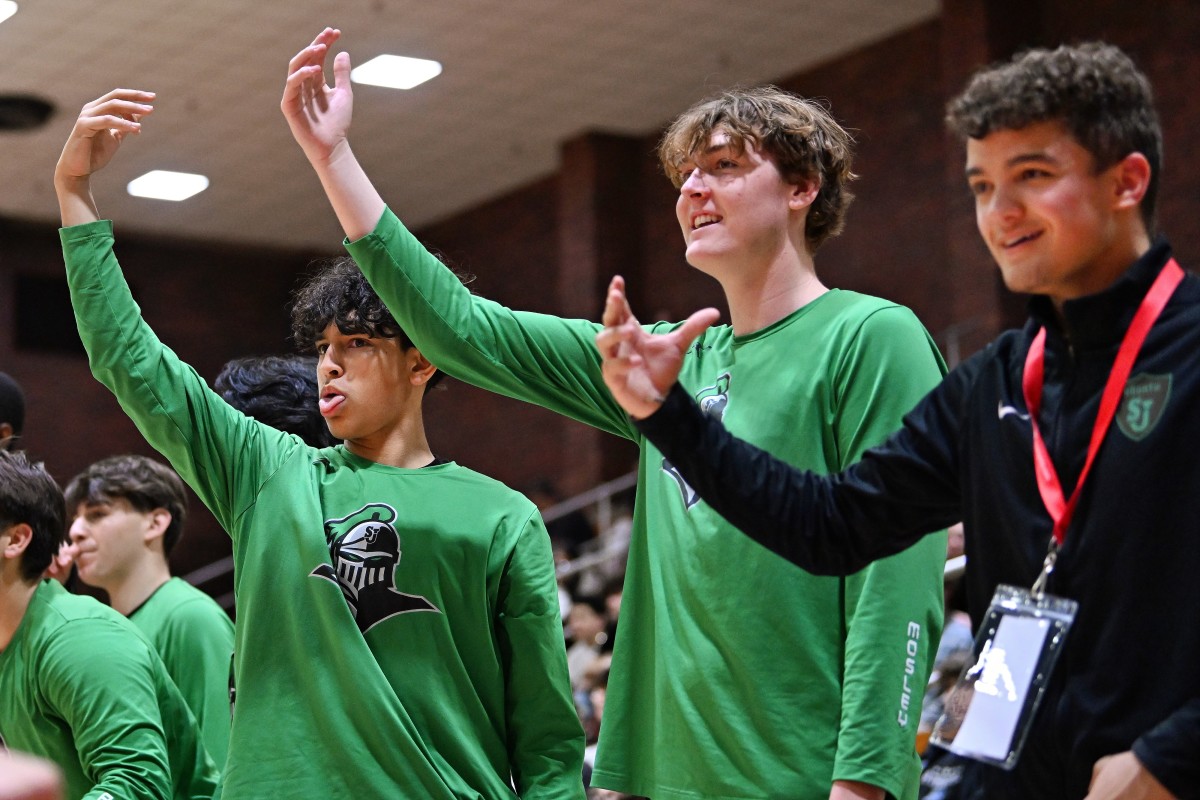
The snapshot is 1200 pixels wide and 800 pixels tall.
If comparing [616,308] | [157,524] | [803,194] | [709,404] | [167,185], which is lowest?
[157,524]

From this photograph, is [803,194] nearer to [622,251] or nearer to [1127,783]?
[1127,783]

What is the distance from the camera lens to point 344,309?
3.35 m

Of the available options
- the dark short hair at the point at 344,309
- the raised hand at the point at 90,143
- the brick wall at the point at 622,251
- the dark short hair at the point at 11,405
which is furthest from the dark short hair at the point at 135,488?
the brick wall at the point at 622,251

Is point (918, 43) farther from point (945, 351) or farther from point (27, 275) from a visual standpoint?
point (27, 275)

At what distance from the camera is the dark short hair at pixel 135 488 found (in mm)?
4820

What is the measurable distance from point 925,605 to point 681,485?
45 cm

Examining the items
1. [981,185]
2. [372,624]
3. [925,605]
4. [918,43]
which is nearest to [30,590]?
[372,624]

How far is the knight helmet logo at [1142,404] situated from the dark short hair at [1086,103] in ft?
0.82

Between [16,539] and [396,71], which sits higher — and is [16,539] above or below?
below

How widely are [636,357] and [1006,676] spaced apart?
603mm

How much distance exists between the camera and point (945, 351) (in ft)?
38.5

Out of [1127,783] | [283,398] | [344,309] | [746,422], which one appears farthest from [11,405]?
[1127,783]

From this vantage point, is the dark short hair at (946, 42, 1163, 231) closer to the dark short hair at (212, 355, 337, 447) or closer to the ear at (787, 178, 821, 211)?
the ear at (787, 178, 821, 211)

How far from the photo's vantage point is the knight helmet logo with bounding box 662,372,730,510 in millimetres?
2719
